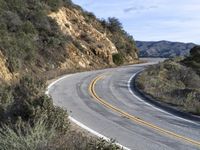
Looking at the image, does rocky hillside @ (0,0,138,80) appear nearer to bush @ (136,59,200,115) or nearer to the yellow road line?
the yellow road line

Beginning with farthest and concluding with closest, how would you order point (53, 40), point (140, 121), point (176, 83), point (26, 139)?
point (53, 40) < point (176, 83) < point (140, 121) < point (26, 139)

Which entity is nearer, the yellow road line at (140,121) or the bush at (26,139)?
the bush at (26,139)

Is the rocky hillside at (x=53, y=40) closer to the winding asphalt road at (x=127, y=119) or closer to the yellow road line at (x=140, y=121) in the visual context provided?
the winding asphalt road at (x=127, y=119)

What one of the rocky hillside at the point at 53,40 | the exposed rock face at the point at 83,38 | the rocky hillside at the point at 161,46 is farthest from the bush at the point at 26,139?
the rocky hillside at the point at 161,46

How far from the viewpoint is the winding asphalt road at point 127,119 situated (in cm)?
1302

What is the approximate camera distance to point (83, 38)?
164 feet

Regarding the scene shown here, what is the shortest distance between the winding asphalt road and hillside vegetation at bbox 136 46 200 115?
1.21 m

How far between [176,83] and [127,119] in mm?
20343

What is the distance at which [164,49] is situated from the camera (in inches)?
6171

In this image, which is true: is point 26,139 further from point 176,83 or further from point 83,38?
point 83,38

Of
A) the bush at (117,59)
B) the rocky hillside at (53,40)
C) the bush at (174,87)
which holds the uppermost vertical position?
the rocky hillside at (53,40)

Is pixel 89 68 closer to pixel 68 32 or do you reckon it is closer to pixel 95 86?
pixel 68 32

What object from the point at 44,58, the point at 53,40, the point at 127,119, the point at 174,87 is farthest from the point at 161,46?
the point at 127,119

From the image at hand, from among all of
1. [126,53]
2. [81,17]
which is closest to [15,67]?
[81,17]
